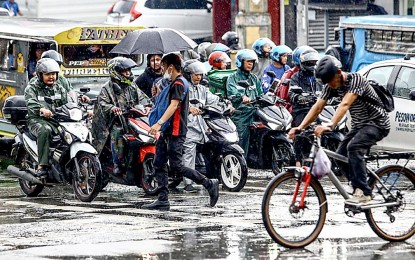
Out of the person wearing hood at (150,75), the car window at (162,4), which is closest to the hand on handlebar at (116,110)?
the person wearing hood at (150,75)

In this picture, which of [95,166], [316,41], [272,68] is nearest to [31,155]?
[95,166]

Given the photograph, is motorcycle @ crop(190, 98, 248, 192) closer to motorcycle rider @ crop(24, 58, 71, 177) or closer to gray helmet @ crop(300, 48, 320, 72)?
motorcycle rider @ crop(24, 58, 71, 177)

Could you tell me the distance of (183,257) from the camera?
1048 centimetres

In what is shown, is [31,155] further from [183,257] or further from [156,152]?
[183,257]

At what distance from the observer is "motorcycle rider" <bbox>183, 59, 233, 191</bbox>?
603 inches

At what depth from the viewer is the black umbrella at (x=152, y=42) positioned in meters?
17.2

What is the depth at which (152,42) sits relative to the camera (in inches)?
685

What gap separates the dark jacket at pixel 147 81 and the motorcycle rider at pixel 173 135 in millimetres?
3239

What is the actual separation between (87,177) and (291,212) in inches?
161

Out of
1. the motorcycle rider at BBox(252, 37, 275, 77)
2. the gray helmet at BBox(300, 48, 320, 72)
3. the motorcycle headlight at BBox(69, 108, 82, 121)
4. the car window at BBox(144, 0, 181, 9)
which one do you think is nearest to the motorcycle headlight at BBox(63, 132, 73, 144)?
the motorcycle headlight at BBox(69, 108, 82, 121)

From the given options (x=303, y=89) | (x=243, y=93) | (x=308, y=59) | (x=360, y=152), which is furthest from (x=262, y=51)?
(x=360, y=152)

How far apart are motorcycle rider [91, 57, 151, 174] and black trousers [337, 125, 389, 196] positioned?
4.21 meters

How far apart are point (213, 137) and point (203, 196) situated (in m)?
0.91

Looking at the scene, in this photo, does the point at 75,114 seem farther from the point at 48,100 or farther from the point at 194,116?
the point at 194,116
